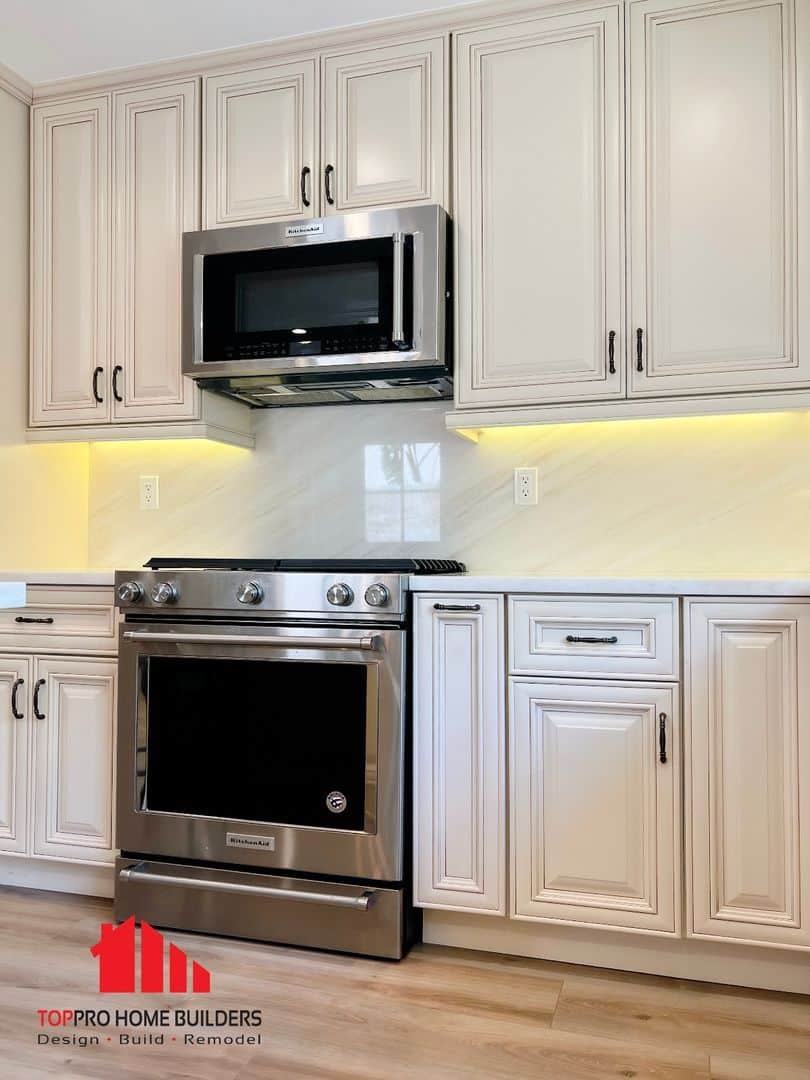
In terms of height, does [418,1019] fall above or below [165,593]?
below

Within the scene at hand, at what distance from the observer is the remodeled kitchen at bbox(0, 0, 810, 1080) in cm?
199

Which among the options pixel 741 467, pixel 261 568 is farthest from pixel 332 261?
pixel 741 467

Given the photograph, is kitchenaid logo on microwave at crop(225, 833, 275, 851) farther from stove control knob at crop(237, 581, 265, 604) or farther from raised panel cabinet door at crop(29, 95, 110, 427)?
raised panel cabinet door at crop(29, 95, 110, 427)

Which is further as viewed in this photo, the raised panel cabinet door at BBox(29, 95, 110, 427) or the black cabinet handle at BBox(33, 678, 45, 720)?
the raised panel cabinet door at BBox(29, 95, 110, 427)

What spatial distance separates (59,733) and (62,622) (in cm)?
31

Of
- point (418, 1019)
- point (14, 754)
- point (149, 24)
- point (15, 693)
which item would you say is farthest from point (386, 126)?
point (418, 1019)

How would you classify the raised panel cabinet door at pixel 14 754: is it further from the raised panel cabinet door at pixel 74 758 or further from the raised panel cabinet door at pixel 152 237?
the raised panel cabinet door at pixel 152 237

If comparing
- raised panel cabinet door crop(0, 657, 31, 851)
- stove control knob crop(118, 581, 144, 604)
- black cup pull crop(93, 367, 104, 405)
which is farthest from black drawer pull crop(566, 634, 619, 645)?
black cup pull crop(93, 367, 104, 405)

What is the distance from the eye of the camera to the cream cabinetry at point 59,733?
8.24ft

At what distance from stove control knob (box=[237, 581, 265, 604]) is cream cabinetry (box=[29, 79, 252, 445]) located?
659 millimetres

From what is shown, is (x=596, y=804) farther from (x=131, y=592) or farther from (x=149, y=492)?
(x=149, y=492)

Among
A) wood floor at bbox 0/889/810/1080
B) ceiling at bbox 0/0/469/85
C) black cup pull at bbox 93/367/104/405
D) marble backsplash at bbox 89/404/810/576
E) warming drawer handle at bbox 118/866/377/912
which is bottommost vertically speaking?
wood floor at bbox 0/889/810/1080

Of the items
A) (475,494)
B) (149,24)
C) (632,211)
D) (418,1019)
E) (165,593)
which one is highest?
(149,24)

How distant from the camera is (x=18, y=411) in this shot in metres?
2.87
